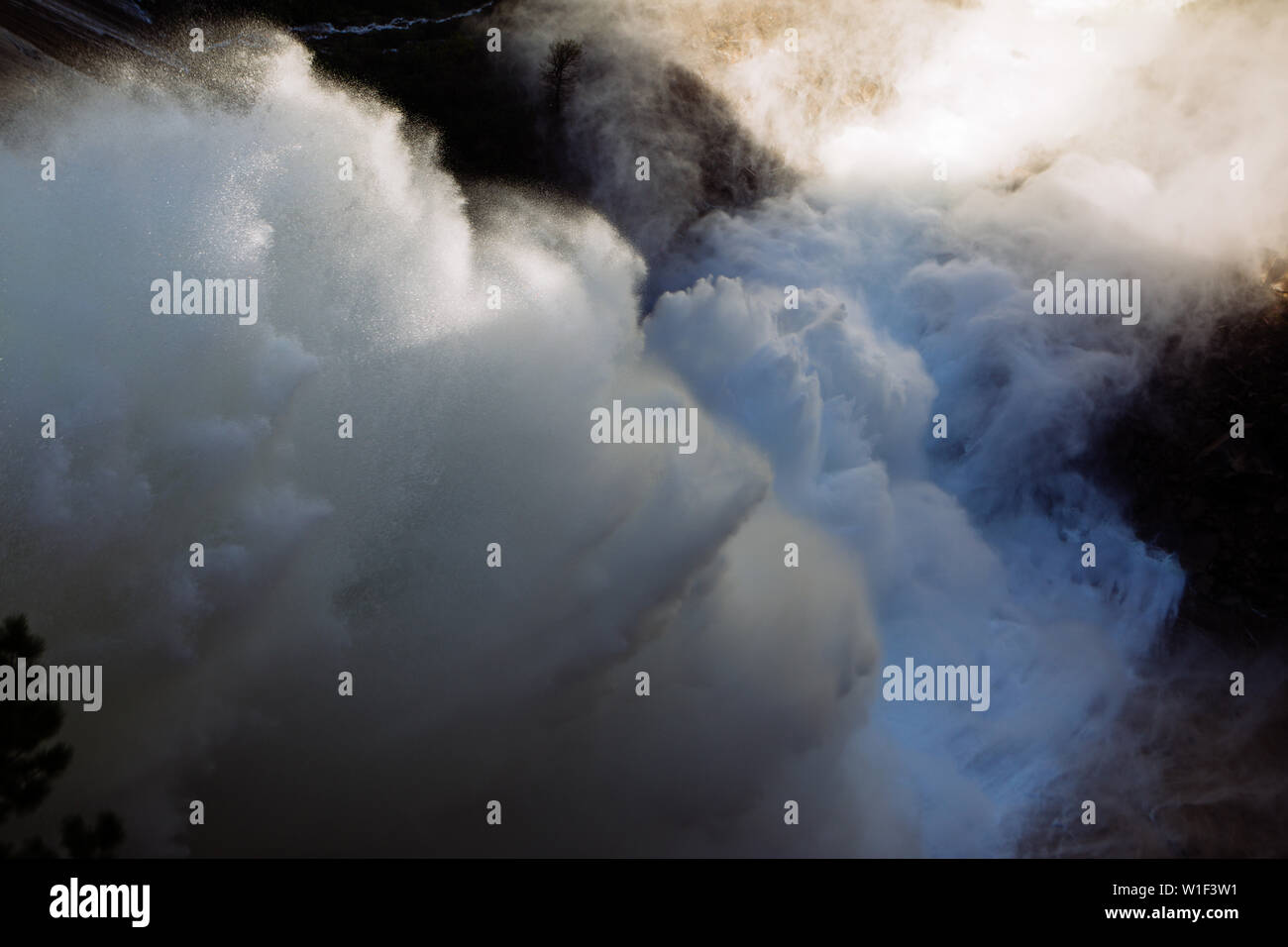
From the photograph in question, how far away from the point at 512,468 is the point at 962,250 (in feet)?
43.8

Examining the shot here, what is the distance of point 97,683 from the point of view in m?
12.5

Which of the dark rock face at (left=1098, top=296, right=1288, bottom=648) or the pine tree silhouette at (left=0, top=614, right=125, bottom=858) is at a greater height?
the dark rock face at (left=1098, top=296, right=1288, bottom=648)

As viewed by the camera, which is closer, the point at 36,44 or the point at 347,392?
the point at 347,392

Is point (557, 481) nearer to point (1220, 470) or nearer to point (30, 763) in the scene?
point (30, 763)

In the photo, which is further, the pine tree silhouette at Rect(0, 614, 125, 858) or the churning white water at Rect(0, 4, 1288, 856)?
the churning white water at Rect(0, 4, 1288, 856)

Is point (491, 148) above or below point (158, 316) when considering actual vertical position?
above

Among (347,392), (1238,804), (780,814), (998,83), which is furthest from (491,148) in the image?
(1238,804)

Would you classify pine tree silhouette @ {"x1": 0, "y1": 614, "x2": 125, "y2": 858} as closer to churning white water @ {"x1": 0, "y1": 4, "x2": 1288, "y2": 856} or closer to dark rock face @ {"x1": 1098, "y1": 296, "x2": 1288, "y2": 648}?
churning white water @ {"x1": 0, "y1": 4, "x2": 1288, "y2": 856}

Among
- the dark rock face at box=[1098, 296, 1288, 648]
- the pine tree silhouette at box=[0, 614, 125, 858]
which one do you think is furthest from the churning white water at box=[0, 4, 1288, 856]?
the pine tree silhouette at box=[0, 614, 125, 858]

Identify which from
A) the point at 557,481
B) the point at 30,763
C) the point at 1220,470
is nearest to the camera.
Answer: the point at 30,763

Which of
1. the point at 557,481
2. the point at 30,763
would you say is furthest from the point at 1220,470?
the point at 30,763

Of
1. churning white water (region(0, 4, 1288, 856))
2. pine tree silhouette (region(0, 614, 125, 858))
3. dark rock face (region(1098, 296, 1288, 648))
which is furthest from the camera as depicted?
dark rock face (region(1098, 296, 1288, 648))
